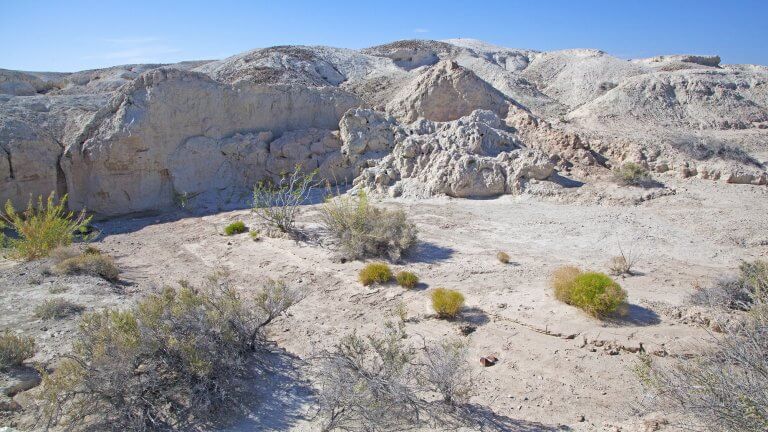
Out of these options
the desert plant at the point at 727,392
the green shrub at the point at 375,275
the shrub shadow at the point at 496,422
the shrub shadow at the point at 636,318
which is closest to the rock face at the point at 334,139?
the green shrub at the point at 375,275

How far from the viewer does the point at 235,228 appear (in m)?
12.2

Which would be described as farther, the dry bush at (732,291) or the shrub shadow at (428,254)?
the shrub shadow at (428,254)

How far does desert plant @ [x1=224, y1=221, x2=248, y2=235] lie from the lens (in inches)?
478

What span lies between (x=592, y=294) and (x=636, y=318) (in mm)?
675

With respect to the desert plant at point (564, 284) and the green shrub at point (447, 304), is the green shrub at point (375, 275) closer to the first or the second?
the green shrub at point (447, 304)

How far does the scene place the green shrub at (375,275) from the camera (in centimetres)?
859

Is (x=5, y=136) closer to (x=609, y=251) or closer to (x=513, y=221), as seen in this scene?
(x=513, y=221)

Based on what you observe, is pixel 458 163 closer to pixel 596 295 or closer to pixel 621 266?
pixel 621 266

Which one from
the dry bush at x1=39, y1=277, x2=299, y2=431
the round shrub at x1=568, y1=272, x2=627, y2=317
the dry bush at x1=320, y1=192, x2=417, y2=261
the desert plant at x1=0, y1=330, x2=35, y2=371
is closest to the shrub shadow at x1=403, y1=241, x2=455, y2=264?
the dry bush at x1=320, y1=192, x2=417, y2=261

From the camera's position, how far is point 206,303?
5.71m

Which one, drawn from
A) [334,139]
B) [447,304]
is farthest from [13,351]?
[334,139]

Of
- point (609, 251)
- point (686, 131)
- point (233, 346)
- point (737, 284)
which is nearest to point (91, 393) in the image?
point (233, 346)

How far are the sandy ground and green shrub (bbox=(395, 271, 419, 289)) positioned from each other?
144 mm

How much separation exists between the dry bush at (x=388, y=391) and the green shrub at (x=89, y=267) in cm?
567
